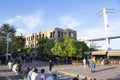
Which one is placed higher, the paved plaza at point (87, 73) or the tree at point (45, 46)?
the tree at point (45, 46)

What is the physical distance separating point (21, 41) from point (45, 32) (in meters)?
12.0

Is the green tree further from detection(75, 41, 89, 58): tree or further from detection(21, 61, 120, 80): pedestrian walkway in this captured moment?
detection(21, 61, 120, 80): pedestrian walkway

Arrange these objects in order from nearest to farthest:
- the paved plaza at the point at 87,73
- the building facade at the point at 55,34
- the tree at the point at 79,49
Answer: the paved plaza at the point at 87,73, the tree at the point at 79,49, the building facade at the point at 55,34

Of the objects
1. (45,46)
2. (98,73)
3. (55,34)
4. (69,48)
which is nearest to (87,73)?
(98,73)

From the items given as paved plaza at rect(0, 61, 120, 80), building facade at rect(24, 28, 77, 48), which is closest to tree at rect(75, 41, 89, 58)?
paved plaza at rect(0, 61, 120, 80)

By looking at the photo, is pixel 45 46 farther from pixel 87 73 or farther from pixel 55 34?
pixel 87 73

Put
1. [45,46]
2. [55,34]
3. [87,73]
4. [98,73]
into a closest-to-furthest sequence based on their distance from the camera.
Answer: [98,73] → [87,73] → [45,46] → [55,34]

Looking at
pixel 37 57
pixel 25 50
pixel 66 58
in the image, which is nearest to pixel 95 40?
pixel 25 50

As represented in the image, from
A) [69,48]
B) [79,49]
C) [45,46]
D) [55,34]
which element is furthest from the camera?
[55,34]

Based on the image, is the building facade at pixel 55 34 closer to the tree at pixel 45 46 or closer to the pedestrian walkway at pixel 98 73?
the tree at pixel 45 46

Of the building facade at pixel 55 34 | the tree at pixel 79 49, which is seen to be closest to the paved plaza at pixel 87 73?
the tree at pixel 79 49

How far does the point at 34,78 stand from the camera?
14.7m

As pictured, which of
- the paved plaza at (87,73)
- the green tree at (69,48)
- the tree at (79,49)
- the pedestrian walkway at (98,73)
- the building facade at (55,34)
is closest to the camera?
the paved plaza at (87,73)

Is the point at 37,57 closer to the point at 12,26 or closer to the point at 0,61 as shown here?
the point at 12,26
